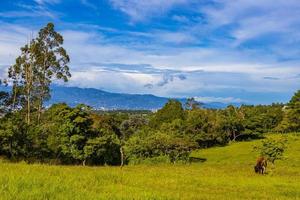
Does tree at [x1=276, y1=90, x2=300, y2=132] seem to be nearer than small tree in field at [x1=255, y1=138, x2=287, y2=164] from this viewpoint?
No

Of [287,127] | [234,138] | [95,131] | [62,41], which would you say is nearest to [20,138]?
[95,131]

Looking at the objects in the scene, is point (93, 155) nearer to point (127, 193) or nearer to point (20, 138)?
point (20, 138)

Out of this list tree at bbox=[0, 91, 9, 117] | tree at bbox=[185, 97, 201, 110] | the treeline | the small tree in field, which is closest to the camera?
the small tree in field

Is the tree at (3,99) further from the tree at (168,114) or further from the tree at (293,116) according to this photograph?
the tree at (293,116)

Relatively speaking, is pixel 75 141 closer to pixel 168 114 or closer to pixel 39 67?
pixel 39 67

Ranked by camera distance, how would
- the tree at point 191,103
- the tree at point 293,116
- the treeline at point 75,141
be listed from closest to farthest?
the treeline at point 75,141 < the tree at point 293,116 < the tree at point 191,103

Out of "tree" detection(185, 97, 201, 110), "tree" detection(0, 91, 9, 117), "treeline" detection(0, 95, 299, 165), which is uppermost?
"tree" detection(185, 97, 201, 110)

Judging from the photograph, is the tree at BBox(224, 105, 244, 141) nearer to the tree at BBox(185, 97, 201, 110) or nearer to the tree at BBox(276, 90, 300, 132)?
the tree at BBox(276, 90, 300, 132)

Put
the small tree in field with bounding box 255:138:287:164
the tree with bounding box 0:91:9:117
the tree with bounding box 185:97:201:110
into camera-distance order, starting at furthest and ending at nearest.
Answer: the tree with bounding box 185:97:201:110 → the tree with bounding box 0:91:9:117 → the small tree in field with bounding box 255:138:287:164

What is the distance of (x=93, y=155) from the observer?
54250 mm

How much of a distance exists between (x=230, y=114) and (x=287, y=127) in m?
17.1

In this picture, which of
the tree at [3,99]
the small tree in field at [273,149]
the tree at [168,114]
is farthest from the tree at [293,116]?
the tree at [3,99]

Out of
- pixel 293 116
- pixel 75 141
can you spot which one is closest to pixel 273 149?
pixel 75 141

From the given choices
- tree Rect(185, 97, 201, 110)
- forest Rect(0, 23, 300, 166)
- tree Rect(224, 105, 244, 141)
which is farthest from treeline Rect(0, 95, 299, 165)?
tree Rect(185, 97, 201, 110)
